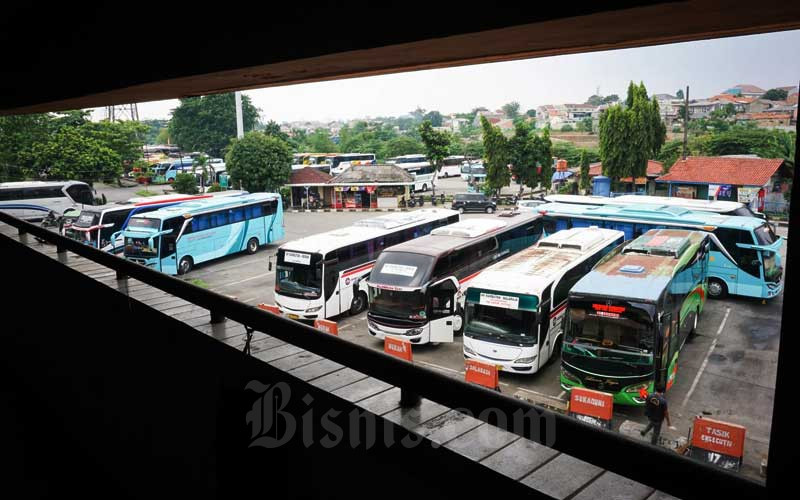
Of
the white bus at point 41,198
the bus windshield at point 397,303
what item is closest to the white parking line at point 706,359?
the bus windshield at point 397,303

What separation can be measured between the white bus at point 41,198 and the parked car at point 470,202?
903 cm

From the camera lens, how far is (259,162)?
35.5 ft

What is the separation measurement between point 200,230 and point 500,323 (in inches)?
235

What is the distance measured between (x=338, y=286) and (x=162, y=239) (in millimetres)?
3383

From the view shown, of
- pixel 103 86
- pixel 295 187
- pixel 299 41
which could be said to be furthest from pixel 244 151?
pixel 299 41

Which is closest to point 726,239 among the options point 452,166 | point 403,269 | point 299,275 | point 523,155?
point 523,155

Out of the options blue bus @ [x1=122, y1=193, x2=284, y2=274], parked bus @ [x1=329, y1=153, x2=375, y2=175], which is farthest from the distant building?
blue bus @ [x1=122, y1=193, x2=284, y2=274]

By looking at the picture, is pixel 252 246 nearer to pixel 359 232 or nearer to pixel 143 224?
pixel 143 224

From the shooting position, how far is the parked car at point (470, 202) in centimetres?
984

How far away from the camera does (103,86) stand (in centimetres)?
162

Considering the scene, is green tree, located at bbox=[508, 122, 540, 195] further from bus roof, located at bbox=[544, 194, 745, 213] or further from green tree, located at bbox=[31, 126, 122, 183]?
green tree, located at bbox=[31, 126, 122, 183]

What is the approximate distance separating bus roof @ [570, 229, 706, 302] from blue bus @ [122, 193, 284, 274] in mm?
6659

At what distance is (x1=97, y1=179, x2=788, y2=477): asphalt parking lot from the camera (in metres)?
5.28

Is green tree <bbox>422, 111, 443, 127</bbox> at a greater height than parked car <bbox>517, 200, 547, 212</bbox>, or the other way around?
green tree <bbox>422, 111, 443, 127</bbox>
